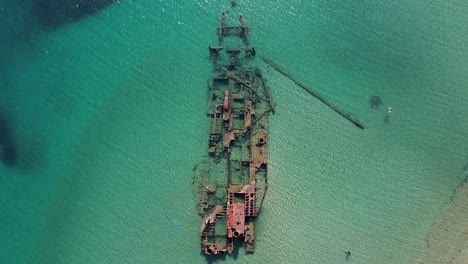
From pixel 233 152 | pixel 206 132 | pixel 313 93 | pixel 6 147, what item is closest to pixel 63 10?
Answer: pixel 6 147

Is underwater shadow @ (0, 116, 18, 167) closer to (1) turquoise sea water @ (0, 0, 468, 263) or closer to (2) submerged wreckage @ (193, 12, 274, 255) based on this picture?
(1) turquoise sea water @ (0, 0, 468, 263)

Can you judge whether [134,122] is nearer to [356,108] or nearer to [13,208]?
[13,208]

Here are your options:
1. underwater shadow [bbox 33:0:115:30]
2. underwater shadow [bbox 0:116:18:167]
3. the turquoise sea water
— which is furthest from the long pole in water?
underwater shadow [bbox 0:116:18:167]

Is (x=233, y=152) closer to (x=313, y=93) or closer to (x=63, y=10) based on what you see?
(x=313, y=93)

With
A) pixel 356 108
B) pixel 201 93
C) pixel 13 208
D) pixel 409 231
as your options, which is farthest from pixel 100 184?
pixel 409 231

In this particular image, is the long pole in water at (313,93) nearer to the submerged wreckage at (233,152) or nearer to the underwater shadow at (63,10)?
the submerged wreckage at (233,152)

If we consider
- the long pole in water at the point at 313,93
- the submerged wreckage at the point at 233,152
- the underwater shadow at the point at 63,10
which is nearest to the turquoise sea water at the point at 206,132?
the long pole in water at the point at 313,93

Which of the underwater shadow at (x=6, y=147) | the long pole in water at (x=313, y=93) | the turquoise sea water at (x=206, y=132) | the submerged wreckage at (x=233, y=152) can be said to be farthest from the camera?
the underwater shadow at (x=6, y=147)
